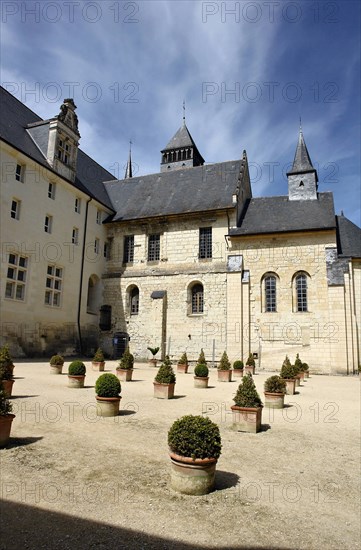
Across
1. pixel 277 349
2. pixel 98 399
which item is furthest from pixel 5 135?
pixel 277 349

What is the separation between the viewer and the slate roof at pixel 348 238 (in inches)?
947

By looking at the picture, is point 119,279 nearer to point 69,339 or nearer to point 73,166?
point 69,339

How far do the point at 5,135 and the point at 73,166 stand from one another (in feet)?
19.8

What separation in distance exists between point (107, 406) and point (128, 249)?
71.1ft

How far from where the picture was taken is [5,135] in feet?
69.1

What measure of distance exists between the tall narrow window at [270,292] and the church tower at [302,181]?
6627 mm

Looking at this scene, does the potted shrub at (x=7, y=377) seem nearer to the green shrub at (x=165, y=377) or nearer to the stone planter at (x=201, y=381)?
the green shrub at (x=165, y=377)

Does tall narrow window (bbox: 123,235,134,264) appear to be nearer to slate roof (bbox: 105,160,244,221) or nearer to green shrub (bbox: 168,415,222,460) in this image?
slate roof (bbox: 105,160,244,221)

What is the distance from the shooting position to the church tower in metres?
26.9

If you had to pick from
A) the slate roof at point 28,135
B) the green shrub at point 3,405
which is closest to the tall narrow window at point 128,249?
the slate roof at point 28,135

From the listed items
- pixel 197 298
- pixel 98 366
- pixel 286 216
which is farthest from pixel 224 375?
pixel 286 216

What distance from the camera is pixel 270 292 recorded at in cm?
2452

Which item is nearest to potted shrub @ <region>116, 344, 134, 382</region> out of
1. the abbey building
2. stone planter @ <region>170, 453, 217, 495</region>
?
the abbey building

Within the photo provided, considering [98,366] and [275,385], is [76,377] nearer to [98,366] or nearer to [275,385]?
[98,366]
